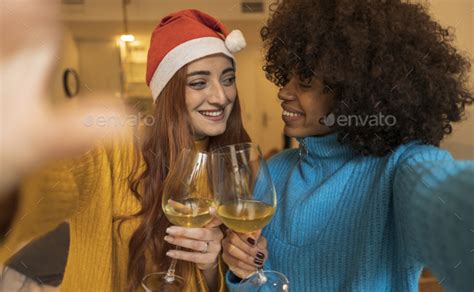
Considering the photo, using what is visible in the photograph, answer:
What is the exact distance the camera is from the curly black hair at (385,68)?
594 millimetres

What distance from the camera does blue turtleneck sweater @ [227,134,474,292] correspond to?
0.38 metres

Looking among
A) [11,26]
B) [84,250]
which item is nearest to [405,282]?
[84,250]

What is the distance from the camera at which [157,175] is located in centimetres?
84

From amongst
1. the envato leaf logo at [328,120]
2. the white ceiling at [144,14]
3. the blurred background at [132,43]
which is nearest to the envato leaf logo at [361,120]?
the envato leaf logo at [328,120]

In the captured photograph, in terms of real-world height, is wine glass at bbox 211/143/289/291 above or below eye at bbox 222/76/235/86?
below

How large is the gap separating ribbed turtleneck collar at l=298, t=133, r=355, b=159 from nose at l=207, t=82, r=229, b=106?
0.23 meters

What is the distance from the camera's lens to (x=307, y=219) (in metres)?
0.64

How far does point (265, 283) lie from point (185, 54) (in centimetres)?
50

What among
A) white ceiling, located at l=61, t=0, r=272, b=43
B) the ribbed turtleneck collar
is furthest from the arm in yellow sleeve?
white ceiling, located at l=61, t=0, r=272, b=43

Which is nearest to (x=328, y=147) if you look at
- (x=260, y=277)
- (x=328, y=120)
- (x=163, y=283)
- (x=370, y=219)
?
(x=328, y=120)

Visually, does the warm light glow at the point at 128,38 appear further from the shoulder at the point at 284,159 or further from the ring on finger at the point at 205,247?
the ring on finger at the point at 205,247

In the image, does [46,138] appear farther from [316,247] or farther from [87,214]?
[316,247]

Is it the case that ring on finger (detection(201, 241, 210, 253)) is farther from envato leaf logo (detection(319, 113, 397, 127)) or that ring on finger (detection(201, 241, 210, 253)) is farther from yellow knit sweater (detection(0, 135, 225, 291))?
envato leaf logo (detection(319, 113, 397, 127))

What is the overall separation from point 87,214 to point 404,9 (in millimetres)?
721
